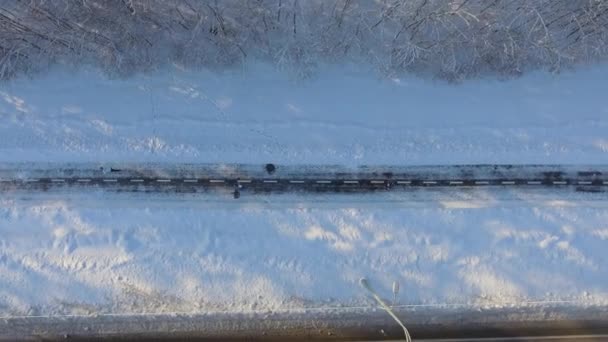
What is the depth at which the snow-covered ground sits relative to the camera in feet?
74.8

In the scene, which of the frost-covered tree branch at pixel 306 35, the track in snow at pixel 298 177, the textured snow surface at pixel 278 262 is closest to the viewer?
the textured snow surface at pixel 278 262

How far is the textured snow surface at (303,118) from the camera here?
2373cm

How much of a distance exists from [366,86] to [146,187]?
9963 millimetres

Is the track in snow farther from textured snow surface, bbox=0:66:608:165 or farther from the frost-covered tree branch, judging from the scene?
the frost-covered tree branch

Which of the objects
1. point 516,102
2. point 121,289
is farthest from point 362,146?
point 121,289

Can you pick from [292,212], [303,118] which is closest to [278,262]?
[292,212]

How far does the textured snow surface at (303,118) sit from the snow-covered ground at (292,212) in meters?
0.06

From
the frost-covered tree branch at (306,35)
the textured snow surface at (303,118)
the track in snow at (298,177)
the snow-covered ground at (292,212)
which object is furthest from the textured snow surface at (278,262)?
the frost-covered tree branch at (306,35)

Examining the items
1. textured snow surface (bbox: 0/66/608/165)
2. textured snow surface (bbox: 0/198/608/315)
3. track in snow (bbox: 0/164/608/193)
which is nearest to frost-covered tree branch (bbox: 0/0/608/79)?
textured snow surface (bbox: 0/66/608/165)

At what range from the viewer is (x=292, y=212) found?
2341cm

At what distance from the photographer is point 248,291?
22859 millimetres

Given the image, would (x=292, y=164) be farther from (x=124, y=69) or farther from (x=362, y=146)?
(x=124, y=69)

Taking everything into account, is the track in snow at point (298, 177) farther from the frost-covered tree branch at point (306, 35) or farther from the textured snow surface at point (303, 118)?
the frost-covered tree branch at point (306, 35)

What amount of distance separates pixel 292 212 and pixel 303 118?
3.90m
